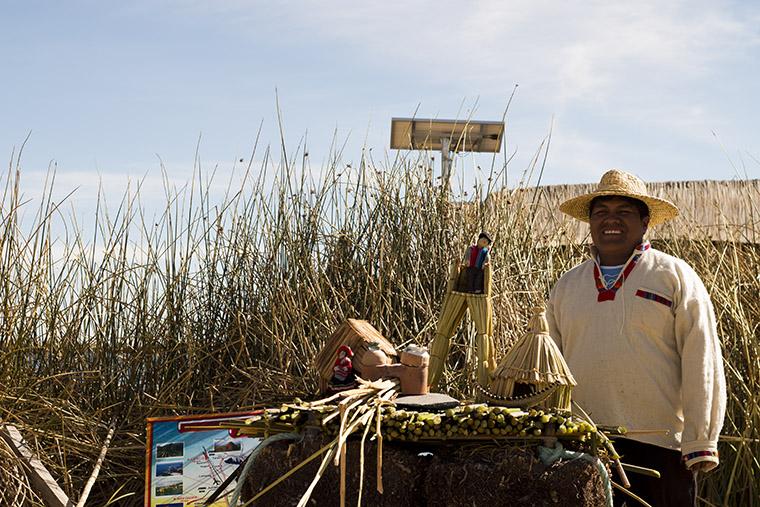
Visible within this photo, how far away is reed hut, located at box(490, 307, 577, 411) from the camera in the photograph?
2104 millimetres

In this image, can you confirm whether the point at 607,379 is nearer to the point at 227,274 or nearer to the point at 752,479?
the point at 752,479

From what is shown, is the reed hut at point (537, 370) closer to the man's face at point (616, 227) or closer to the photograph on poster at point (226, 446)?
the man's face at point (616, 227)

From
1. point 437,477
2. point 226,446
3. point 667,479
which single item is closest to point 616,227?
point 667,479

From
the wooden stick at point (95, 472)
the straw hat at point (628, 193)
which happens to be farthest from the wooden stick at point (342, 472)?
the wooden stick at point (95, 472)

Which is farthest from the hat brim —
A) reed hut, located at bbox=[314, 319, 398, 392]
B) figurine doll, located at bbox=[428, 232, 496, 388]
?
reed hut, located at bbox=[314, 319, 398, 392]

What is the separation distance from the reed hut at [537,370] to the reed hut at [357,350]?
1.09 ft

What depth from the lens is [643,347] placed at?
2.76 metres

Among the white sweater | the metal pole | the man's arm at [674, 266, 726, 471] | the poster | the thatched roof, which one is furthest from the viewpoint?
the metal pole

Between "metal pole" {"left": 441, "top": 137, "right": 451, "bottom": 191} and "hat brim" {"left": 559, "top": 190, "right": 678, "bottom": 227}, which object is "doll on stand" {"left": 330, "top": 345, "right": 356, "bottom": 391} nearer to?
"hat brim" {"left": 559, "top": 190, "right": 678, "bottom": 227}

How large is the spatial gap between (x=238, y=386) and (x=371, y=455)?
262 cm

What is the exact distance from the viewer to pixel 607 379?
2.79m

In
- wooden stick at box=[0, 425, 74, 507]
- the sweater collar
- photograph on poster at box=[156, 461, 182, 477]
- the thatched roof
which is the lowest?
wooden stick at box=[0, 425, 74, 507]

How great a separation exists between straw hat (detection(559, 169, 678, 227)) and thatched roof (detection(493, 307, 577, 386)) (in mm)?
834

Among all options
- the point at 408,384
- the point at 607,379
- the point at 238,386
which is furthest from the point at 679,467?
the point at 238,386
